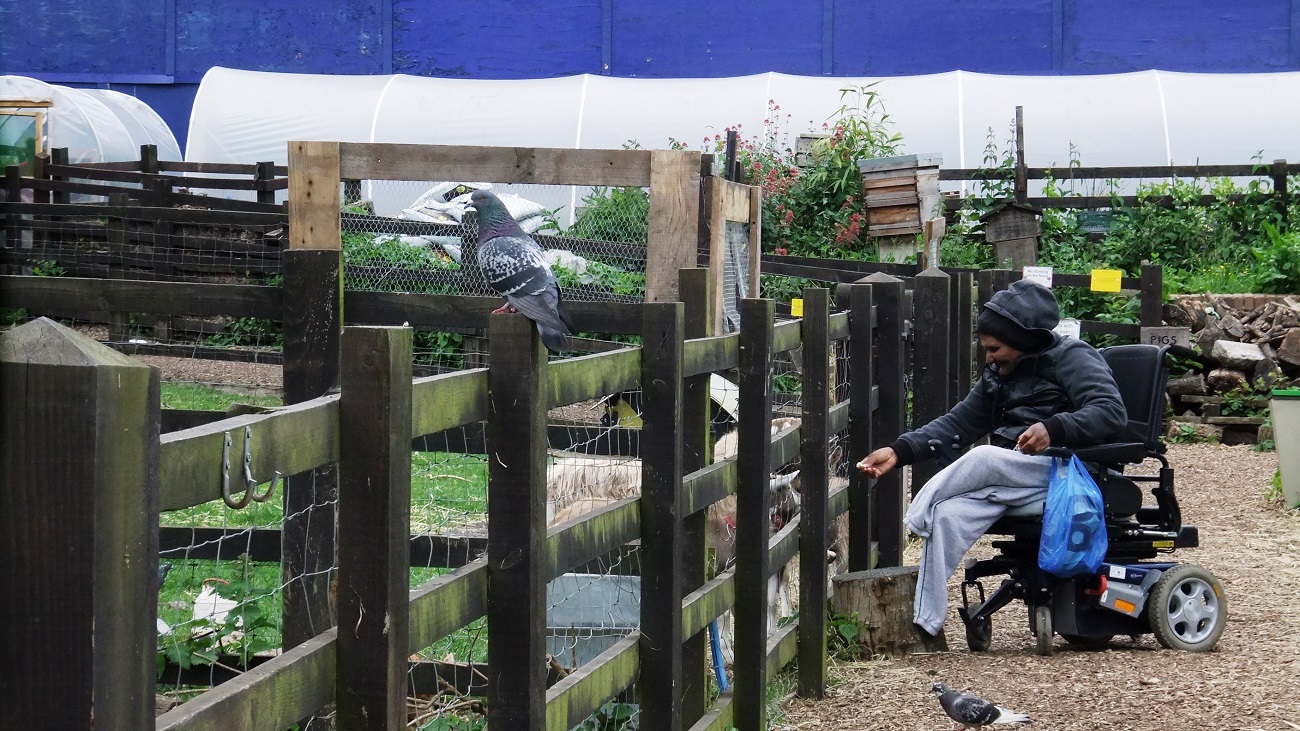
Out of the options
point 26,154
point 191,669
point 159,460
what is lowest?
point 191,669

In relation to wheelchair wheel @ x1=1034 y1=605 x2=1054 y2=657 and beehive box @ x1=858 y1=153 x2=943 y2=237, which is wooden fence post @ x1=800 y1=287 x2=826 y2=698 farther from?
beehive box @ x1=858 y1=153 x2=943 y2=237

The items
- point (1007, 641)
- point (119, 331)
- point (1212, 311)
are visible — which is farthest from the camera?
point (1212, 311)

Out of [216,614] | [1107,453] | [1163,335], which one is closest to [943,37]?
[1163,335]

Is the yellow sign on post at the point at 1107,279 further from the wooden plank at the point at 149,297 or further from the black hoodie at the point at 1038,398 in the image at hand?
the wooden plank at the point at 149,297

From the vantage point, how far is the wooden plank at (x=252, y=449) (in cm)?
167

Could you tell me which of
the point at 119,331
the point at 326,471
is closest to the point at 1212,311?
the point at 119,331

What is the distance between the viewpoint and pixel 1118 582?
574cm

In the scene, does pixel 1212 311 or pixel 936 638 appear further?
pixel 1212 311

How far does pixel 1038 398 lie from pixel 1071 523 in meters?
0.60

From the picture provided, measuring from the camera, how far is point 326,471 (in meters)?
3.95

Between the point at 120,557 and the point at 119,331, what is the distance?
8790 millimetres

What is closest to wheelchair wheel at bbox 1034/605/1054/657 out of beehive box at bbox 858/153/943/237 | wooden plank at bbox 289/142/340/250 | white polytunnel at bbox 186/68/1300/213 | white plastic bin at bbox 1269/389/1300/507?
wooden plank at bbox 289/142/340/250

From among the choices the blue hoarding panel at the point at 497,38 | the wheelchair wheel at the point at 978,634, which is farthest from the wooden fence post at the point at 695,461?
the blue hoarding panel at the point at 497,38

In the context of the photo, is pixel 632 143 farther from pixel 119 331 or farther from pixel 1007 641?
pixel 1007 641
